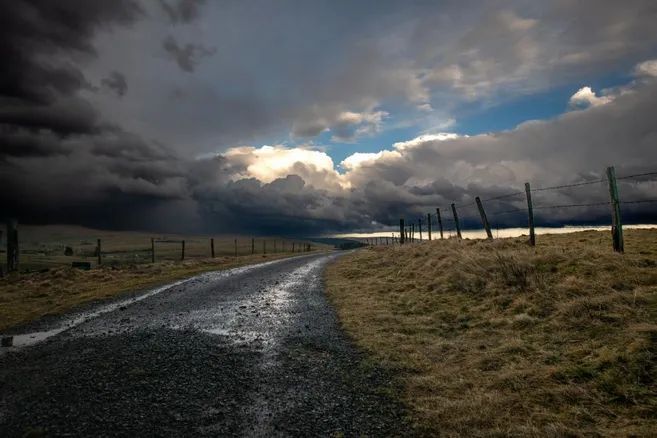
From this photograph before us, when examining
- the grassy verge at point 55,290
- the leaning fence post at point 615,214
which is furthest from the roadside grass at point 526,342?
the grassy verge at point 55,290

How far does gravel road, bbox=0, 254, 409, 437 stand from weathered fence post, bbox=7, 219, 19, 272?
22594 mm

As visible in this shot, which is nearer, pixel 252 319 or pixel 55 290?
pixel 252 319

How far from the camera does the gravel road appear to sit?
5.23 m

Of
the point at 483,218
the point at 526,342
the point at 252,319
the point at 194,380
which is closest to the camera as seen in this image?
the point at 194,380

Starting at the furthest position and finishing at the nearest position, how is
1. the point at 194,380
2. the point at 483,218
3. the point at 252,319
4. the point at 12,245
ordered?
the point at 12,245 < the point at 483,218 < the point at 252,319 < the point at 194,380

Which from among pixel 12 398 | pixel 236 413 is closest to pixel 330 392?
pixel 236 413

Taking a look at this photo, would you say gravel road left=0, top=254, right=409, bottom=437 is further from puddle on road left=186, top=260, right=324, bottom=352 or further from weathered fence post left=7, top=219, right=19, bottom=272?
weathered fence post left=7, top=219, right=19, bottom=272

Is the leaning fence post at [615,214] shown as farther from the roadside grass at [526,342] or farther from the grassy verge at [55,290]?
the grassy verge at [55,290]

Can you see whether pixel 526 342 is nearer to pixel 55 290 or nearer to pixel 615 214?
pixel 615 214

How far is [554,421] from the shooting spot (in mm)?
5098

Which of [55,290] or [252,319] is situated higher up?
[55,290]

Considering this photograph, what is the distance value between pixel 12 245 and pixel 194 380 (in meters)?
31.5

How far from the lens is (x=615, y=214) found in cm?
1211

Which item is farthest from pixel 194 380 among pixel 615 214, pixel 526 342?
pixel 615 214
